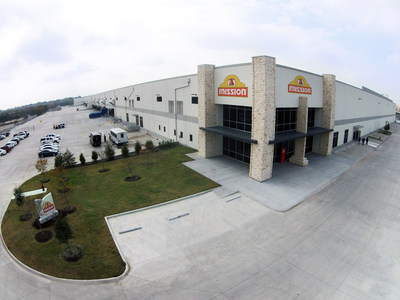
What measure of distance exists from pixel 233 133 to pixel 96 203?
13969 mm

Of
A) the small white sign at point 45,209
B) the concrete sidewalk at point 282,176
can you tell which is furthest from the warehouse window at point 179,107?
the small white sign at point 45,209

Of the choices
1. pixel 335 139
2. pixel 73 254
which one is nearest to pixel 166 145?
pixel 73 254

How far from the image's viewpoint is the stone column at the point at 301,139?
22.6m

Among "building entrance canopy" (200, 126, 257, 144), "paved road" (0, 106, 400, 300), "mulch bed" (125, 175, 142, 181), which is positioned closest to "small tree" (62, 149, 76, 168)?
"paved road" (0, 106, 400, 300)

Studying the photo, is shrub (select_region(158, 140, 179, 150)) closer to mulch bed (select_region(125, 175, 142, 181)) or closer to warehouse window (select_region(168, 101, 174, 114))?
warehouse window (select_region(168, 101, 174, 114))

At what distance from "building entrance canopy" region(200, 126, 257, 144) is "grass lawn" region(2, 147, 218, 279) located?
16.2ft

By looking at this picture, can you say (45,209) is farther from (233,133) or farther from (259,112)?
(259,112)

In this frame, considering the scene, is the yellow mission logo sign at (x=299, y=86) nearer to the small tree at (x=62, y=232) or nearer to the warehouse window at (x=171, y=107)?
the warehouse window at (x=171, y=107)

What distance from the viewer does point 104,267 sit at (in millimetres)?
10062

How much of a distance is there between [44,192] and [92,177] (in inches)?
156

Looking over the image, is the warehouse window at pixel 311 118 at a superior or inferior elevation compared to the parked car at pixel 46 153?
superior

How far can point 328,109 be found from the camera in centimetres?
2677

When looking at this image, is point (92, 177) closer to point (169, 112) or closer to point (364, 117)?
point (169, 112)

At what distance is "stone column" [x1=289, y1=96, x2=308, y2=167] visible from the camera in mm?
22594
